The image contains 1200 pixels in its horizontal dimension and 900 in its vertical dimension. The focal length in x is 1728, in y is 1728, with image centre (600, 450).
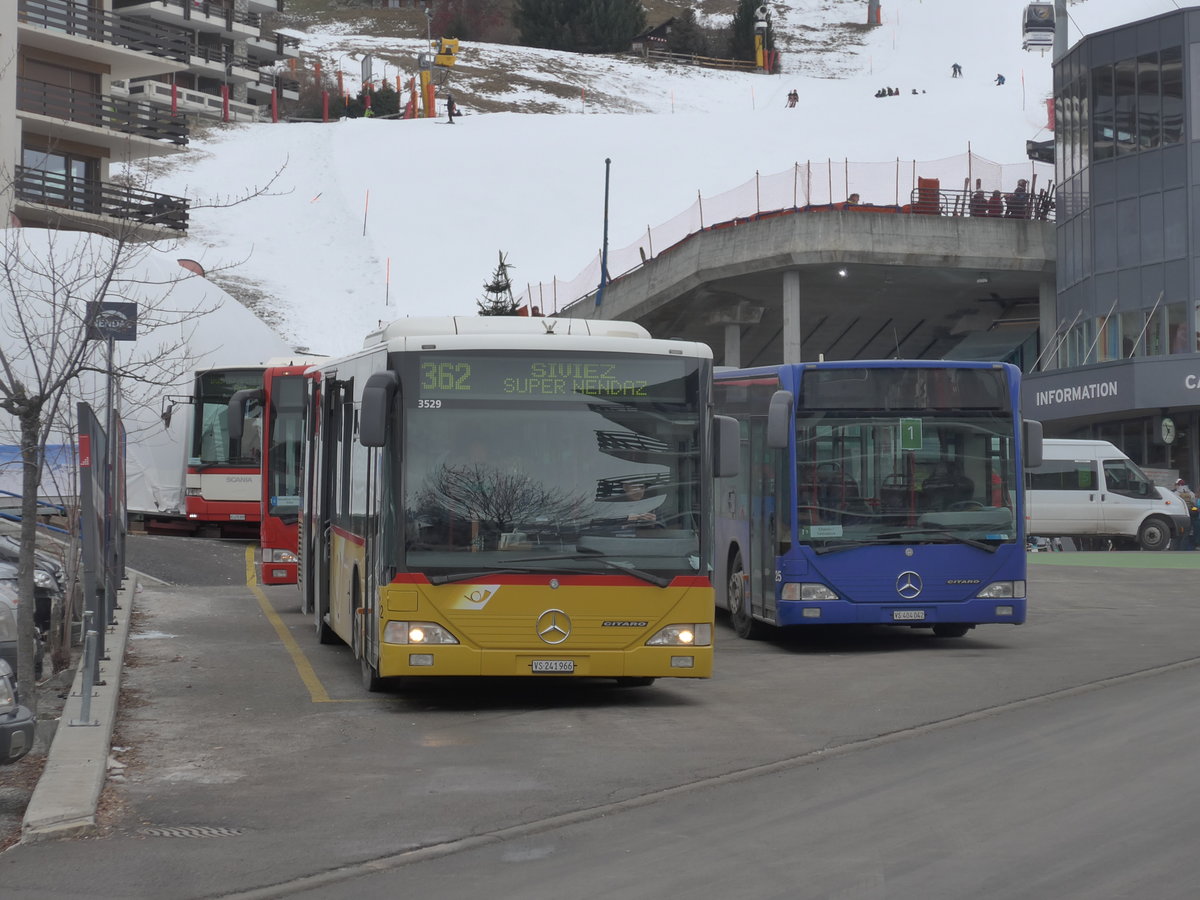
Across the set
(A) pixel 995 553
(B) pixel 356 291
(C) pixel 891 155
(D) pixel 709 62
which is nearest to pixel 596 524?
(A) pixel 995 553

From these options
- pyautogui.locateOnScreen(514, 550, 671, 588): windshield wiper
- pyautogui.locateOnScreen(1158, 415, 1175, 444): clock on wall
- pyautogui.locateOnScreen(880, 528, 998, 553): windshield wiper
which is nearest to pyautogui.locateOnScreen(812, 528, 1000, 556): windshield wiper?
pyautogui.locateOnScreen(880, 528, 998, 553): windshield wiper

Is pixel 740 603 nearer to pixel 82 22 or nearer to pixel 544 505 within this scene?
pixel 544 505

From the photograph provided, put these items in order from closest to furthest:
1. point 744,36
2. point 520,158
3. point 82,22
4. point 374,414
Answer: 1. point 374,414
2. point 82,22
3. point 520,158
4. point 744,36

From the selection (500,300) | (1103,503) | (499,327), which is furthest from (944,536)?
(500,300)

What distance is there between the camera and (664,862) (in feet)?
24.1

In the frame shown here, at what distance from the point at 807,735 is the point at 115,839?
15.7ft

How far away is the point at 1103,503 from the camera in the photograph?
37.3 m

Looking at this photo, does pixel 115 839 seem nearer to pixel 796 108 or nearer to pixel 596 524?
pixel 596 524

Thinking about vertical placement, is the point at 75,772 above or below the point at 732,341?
below

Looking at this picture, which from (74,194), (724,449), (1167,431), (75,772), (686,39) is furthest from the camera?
(686,39)

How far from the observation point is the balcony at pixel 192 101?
10838 cm

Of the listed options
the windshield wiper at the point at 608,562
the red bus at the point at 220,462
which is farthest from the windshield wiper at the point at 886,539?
the red bus at the point at 220,462

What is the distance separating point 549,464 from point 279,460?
482 inches

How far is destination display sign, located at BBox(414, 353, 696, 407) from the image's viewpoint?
12.2 meters
